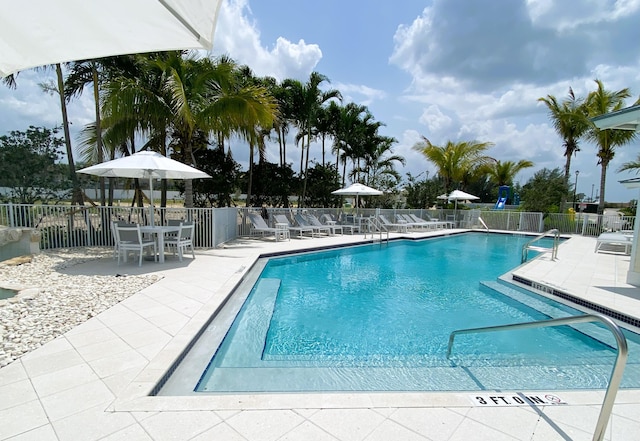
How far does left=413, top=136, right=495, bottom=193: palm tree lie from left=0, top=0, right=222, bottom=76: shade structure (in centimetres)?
2034

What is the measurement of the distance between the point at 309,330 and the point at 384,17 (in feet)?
35.8

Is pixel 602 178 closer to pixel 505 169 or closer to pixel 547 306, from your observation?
pixel 505 169

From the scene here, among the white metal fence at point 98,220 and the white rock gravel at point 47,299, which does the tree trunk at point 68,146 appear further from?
the white rock gravel at point 47,299

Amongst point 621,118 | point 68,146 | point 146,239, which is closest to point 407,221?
point 621,118

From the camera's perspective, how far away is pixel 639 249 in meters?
6.15

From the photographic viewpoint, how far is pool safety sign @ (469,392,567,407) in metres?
2.31

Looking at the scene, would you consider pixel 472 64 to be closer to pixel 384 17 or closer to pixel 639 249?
pixel 384 17

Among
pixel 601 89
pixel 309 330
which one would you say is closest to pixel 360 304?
pixel 309 330

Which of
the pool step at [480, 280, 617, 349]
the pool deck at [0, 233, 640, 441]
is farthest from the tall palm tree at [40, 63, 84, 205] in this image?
the pool step at [480, 280, 617, 349]

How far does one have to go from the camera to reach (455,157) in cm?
1961

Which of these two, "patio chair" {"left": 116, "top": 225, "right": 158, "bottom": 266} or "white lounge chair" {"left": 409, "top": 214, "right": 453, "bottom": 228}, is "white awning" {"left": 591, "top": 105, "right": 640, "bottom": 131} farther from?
"white lounge chair" {"left": 409, "top": 214, "right": 453, "bottom": 228}

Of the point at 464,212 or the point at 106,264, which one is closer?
the point at 106,264

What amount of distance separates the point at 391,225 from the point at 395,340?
1167 centimetres

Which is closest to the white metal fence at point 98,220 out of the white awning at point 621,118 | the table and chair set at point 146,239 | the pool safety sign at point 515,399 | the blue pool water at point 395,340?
the table and chair set at point 146,239
